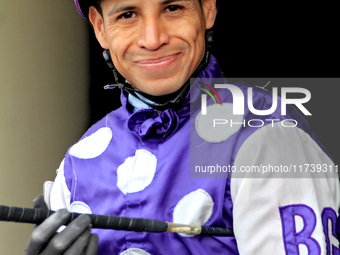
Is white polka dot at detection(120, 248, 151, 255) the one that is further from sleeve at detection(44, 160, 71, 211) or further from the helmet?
the helmet

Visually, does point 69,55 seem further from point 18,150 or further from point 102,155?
point 102,155

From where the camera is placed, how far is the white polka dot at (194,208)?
1.13 meters

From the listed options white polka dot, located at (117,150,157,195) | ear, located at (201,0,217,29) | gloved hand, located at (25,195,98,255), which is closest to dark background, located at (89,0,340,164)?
ear, located at (201,0,217,29)

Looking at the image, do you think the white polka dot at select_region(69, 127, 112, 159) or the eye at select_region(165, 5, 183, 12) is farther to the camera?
the white polka dot at select_region(69, 127, 112, 159)

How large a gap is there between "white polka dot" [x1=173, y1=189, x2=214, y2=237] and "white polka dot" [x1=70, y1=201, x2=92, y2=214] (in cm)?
28

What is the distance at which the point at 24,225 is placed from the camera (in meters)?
2.12

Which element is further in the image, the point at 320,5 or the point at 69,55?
the point at 69,55

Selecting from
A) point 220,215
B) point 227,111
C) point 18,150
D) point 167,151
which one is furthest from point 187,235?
point 18,150

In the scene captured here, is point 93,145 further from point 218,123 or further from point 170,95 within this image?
point 218,123

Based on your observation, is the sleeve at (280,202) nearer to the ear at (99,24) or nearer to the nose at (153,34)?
the nose at (153,34)

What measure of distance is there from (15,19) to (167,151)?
121cm

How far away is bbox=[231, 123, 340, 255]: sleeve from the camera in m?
1.03

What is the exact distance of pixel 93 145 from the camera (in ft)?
4.60

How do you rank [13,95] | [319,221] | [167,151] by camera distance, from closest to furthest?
1. [319,221]
2. [167,151]
3. [13,95]
